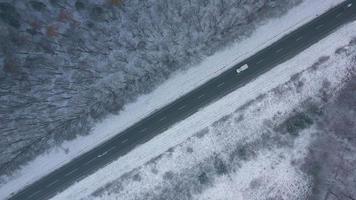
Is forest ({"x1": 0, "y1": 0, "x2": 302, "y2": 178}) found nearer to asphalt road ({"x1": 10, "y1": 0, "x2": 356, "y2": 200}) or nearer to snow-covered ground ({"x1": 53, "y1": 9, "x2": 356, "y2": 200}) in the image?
asphalt road ({"x1": 10, "y1": 0, "x2": 356, "y2": 200})

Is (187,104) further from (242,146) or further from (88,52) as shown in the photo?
(88,52)

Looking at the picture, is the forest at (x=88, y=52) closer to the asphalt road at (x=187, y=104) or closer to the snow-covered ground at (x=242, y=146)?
the asphalt road at (x=187, y=104)

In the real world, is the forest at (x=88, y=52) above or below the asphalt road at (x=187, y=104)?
above

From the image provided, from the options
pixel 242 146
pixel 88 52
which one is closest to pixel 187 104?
pixel 242 146

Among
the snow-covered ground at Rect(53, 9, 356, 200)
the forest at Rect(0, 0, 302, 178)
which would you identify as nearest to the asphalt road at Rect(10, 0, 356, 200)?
the snow-covered ground at Rect(53, 9, 356, 200)

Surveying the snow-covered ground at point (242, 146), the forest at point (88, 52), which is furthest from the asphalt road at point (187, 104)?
the forest at point (88, 52)

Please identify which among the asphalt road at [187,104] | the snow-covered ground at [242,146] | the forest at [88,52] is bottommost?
the snow-covered ground at [242,146]

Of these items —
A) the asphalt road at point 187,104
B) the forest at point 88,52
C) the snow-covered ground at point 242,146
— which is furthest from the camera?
the asphalt road at point 187,104

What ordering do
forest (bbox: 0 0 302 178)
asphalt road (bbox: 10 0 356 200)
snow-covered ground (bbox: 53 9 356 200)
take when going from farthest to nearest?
asphalt road (bbox: 10 0 356 200), snow-covered ground (bbox: 53 9 356 200), forest (bbox: 0 0 302 178)
